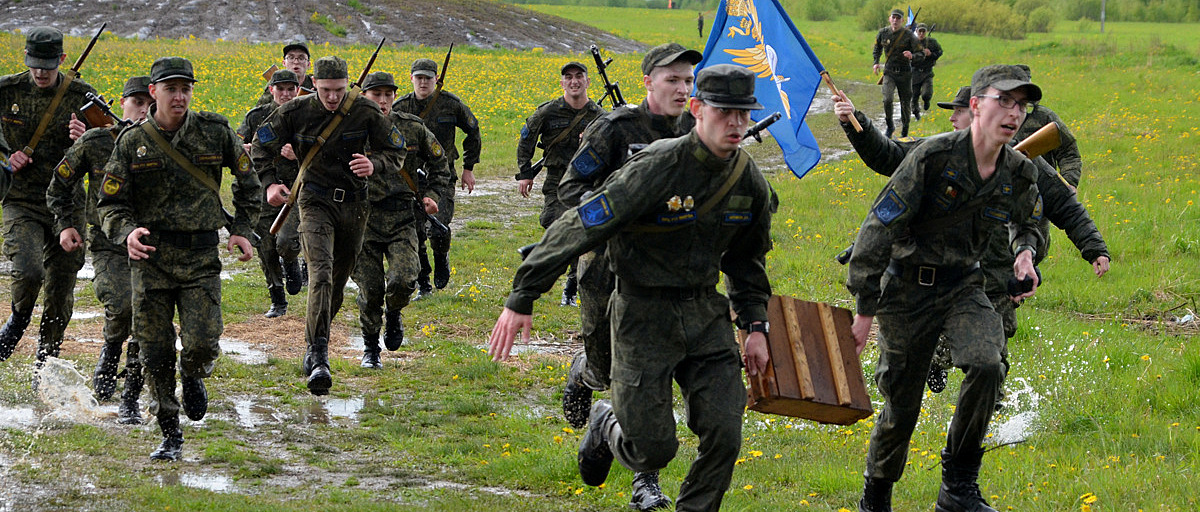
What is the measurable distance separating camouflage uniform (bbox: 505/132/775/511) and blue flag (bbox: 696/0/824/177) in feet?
11.6

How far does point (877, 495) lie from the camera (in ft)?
20.5

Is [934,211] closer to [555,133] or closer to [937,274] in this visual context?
[937,274]

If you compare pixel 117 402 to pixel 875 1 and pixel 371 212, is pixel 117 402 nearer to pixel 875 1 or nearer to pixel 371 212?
A: pixel 371 212

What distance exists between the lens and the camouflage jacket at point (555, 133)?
12062 millimetres

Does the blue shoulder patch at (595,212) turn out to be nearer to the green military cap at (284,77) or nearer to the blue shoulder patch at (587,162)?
the blue shoulder patch at (587,162)

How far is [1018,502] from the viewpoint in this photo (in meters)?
6.48

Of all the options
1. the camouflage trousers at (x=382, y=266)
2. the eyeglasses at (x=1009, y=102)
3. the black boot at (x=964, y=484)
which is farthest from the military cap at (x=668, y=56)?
the camouflage trousers at (x=382, y=266)

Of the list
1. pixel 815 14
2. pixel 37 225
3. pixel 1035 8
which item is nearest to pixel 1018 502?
→ pixel 37 225

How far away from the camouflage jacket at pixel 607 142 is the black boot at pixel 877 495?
6.81ft

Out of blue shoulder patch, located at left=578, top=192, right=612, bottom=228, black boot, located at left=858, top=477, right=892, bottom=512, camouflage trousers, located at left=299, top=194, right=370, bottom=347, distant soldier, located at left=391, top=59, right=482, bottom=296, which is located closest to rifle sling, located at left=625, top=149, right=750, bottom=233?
blue shoulder patch, located at left=578, top=192, right=612, bottom=228

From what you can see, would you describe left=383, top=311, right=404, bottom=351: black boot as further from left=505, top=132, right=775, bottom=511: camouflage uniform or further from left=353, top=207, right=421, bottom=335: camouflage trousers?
left=505, top=132, right=775, bottom=511: camouflage uniform

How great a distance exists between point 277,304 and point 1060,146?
6.95 m

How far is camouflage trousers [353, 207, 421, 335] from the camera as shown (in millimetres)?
9781

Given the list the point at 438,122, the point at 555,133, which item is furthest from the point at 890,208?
the point at 438,122
